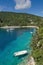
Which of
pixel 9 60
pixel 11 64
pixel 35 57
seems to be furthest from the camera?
pixel 9 60

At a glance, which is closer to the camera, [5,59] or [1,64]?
[1,64]

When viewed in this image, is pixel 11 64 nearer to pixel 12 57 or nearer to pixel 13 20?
pixel 12 57

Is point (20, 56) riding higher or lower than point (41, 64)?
lower

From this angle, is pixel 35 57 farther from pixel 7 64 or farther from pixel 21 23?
pixel 21 23

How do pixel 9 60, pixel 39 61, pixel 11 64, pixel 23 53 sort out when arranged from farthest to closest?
pixel 23 53
pixel 9 60
pixel 11 64
pixel 39 61

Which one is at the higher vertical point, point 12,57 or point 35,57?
point 35,57

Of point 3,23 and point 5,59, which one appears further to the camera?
point 3,23

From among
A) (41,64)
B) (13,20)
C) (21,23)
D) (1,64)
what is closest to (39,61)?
(41,64)

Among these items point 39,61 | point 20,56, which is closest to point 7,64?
point 20,56

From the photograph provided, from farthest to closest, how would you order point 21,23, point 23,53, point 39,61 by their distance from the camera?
point 21,23 → point 23,53 → point 39,61
